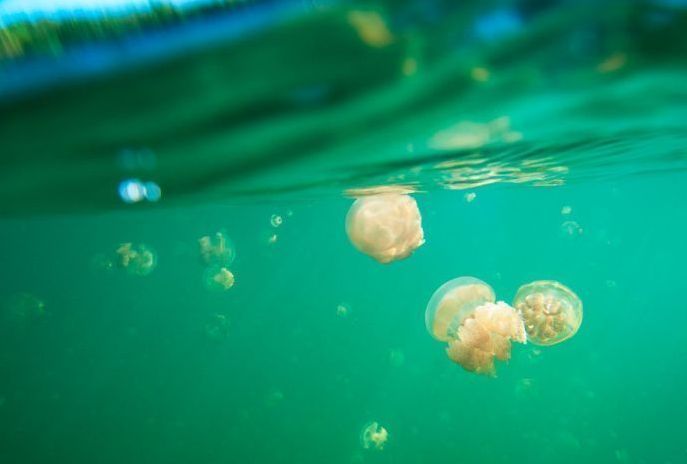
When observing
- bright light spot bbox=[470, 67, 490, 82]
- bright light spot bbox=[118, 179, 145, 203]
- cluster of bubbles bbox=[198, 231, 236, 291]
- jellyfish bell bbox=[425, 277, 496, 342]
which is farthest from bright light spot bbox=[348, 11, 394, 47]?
cluster of bubbles bbox=[198, 231, 236, 291]

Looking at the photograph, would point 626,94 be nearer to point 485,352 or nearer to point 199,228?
point 485,352

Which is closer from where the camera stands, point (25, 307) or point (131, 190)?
point (131, 190)

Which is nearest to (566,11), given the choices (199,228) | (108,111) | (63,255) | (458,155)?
(108,111)

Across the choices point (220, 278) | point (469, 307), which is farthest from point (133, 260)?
point (469, 307)

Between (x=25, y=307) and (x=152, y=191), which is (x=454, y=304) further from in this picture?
(x=25, y=307)

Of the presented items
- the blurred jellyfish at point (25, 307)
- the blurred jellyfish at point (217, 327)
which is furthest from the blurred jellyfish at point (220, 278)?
the blurred jellyfish at point (25, 307)

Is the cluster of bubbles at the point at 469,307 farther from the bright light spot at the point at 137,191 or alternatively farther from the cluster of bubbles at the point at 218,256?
the cluster of bubbles at the point at 218,256

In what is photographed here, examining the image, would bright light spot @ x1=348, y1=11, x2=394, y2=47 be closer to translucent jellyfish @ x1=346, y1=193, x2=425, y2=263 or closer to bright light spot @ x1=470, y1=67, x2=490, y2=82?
bright light spot @ x1=470, y1=67, x2=490, y2=82
